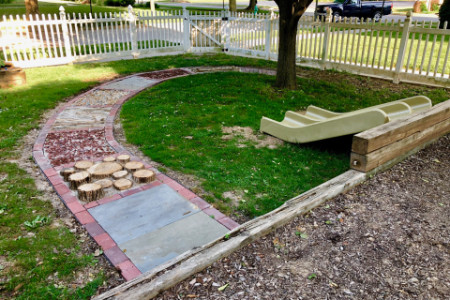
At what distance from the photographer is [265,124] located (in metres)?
6.03

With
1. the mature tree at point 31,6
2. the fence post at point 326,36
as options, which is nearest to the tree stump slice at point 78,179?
the fence post at point 326,36

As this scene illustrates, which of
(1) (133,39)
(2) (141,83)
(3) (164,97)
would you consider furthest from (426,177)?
(1) (133,39)

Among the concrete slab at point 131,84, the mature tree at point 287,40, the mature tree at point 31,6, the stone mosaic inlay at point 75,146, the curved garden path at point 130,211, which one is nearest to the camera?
the curved garden path at point 130,211

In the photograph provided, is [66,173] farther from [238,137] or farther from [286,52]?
[286,52]

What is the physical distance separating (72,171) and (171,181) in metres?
1.28

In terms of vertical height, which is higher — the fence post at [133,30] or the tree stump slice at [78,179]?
the fence post at [133,30]

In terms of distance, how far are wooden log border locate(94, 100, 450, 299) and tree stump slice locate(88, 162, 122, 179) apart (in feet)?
6.81

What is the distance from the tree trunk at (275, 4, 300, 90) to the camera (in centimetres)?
843

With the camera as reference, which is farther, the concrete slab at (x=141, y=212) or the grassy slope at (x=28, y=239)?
the concrete slab at (x=141, y=212)

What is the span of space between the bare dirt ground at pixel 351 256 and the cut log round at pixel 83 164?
2.52 metres

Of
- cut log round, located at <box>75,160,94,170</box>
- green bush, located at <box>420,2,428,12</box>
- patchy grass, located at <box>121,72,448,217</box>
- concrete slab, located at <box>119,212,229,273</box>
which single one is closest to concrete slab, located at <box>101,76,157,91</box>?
patchy grass, located at <box>121,72,448,217</box>

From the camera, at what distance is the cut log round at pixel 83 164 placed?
4.56m

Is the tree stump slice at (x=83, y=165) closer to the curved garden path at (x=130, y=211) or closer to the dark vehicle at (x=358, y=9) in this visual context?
the curved garden path at (x=130, y=211)

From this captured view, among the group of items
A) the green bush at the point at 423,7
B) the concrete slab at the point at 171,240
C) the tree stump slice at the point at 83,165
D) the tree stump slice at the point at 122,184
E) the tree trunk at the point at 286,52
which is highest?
the green bush at the point at 423,7
